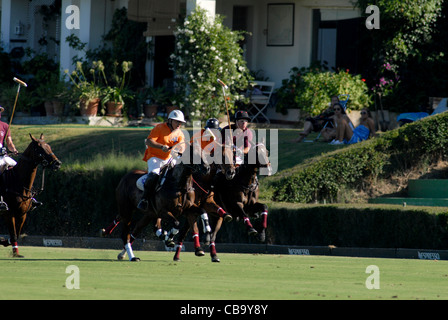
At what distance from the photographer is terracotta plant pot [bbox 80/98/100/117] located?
26141 millimetres

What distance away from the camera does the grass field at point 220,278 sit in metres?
9.62

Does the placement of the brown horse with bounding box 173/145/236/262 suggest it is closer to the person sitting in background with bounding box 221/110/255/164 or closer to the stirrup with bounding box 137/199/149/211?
the person sitting in background with bounding box 221/110/255/164

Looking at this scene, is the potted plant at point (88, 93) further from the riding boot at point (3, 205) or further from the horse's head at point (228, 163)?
the horse's head at point (228, 163)

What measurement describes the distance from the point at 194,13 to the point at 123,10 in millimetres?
3741

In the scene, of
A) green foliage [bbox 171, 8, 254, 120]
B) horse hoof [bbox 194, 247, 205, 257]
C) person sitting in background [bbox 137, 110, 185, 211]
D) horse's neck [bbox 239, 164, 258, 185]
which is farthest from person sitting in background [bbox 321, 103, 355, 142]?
horse hoof [bbox 194, 247, 205, 257]

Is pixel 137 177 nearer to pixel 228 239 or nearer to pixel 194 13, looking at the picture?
pixel 228 239

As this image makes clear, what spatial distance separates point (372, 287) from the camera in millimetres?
10477

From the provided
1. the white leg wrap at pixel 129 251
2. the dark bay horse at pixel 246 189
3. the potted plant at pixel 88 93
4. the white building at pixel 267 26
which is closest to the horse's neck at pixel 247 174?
the dark bay horse at pixel 246 189

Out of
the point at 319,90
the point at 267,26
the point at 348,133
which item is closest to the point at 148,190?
the point at 348,133

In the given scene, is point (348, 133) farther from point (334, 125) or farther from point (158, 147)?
point (158, 147)

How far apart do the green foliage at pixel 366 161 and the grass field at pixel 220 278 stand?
3.73 metres

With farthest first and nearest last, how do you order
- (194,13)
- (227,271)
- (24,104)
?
(24,104)
(194,13)
(227,271)

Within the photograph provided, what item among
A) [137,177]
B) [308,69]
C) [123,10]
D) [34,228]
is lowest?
[34,228]
